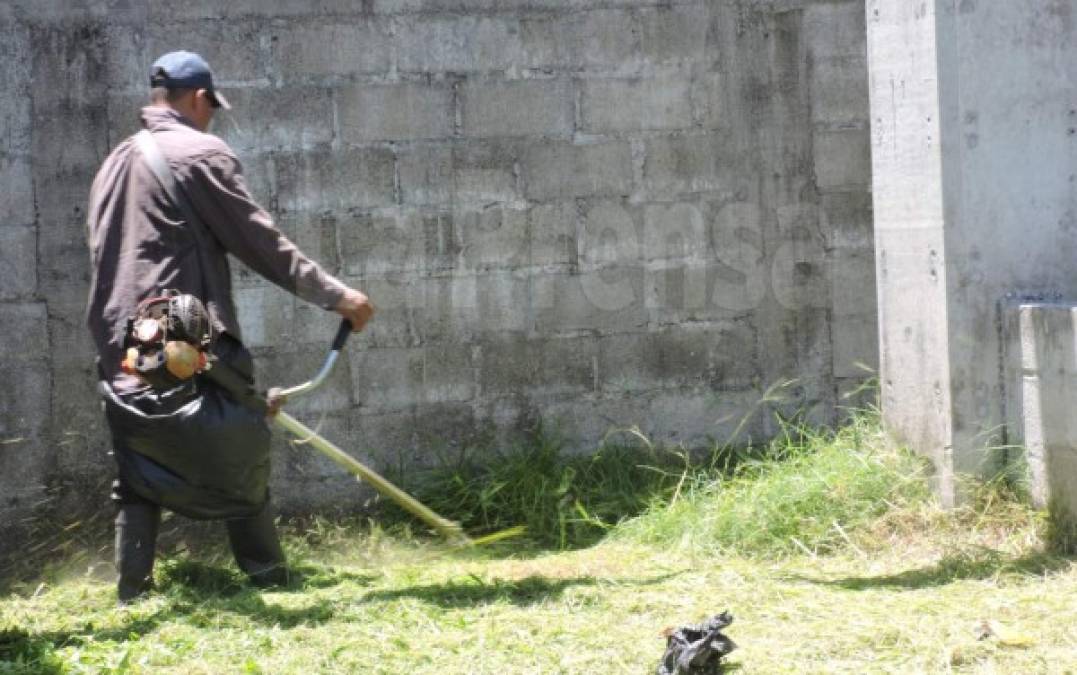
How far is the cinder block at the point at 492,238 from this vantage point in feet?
22.5

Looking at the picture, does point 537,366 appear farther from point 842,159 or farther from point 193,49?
point 193,49

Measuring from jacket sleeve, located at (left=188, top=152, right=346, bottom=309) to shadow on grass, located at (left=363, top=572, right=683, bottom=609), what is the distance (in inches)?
41.4

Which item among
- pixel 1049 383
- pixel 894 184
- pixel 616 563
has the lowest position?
pixel 616 563

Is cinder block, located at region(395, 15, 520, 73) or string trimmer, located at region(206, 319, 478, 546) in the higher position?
cinder block, located at region(395, 15, 520, 73)

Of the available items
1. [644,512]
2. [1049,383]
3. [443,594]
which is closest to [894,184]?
[1049,383]

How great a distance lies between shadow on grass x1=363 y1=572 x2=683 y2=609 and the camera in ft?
17.8

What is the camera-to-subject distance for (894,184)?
6.22 m

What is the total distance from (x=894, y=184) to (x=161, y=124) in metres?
2.83

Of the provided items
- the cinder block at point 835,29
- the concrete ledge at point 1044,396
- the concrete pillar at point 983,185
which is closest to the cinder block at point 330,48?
the cinder block at point 835,29

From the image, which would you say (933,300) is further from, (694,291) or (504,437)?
(504,437)

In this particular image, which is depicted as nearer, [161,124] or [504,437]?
[161,124]

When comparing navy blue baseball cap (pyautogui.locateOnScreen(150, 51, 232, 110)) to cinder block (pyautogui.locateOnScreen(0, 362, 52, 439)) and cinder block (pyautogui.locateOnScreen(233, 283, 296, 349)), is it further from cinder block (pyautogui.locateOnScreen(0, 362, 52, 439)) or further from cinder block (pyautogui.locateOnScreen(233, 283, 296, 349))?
cinder block (pyautogui.locateOnScreen(0, 362, 52, 439))

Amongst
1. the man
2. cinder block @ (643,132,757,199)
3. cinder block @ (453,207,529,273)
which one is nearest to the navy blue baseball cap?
the man

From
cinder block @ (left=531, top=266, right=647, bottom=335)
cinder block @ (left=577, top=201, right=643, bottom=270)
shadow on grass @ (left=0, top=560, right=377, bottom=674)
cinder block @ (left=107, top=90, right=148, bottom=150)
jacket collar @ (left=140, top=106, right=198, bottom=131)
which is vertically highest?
cinder block @ (left=107, top=90, right=148, bottom=150)
